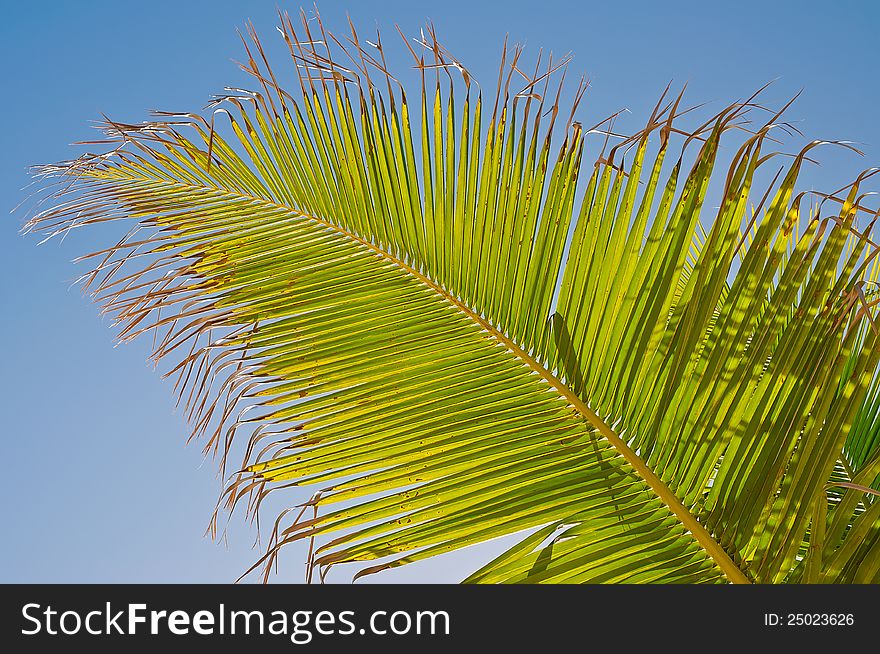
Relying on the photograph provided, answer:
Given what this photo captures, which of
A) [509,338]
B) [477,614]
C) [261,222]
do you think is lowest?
[477,614]

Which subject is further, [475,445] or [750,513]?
[475,445]

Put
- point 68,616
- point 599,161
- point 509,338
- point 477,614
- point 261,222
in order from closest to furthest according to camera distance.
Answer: point 477,614 < point 68,616 < point 599,161 < point 509,338 < point 261,222

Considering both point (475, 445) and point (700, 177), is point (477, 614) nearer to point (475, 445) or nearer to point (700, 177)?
point (475, 445)

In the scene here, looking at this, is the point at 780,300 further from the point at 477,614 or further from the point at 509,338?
the point at 477,614

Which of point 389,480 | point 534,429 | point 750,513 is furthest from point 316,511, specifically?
point 750,513

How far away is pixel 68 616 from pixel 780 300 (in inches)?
47.7

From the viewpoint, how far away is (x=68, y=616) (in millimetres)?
1187

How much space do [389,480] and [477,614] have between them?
0.26 m

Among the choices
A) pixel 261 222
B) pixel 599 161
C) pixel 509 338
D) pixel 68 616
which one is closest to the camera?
pixel 68 616

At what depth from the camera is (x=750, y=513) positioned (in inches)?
43.3

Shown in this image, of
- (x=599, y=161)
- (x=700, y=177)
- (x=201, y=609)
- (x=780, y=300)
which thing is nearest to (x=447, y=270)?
(x=599, y=161)

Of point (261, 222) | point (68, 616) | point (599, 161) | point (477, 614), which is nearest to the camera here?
point (477, 614)

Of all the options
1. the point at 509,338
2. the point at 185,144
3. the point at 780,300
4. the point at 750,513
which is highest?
A: the point at 185,144

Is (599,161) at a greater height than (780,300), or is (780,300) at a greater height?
(599,161)
